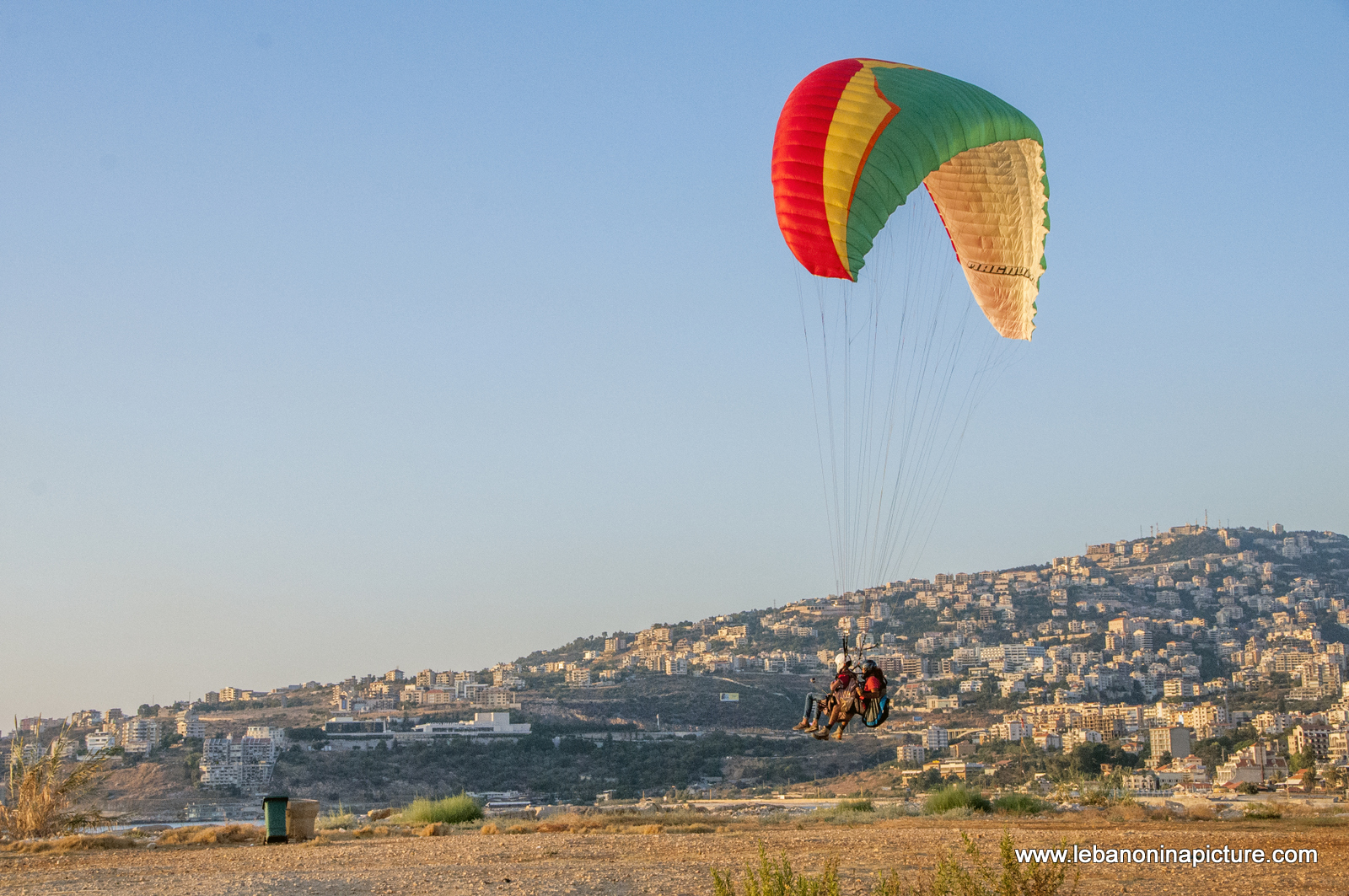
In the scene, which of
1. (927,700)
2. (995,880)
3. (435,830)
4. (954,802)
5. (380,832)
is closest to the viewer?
(995,880)

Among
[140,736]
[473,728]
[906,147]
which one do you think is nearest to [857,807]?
[906,147]

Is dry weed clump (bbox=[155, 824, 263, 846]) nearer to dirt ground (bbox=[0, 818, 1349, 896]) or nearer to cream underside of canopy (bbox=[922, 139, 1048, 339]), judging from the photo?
dirt ground (bbox=[0, 818, 1349, 896])

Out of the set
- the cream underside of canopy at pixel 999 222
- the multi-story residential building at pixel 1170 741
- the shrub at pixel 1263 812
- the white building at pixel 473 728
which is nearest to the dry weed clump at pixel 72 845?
the cream underside of canopy at pixel 999 222

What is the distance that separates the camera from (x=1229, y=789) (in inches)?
1264

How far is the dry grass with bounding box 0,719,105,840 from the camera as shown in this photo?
1686 centimetres

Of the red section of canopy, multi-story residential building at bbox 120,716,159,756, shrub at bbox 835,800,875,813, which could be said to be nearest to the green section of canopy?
the red section of canopy

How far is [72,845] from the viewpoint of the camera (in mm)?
15867

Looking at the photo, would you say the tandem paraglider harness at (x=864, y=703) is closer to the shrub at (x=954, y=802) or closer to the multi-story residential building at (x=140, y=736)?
the shrub at (x=954, y=802)

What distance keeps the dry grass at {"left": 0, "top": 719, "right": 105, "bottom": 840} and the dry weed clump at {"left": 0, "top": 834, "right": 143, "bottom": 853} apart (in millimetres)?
560

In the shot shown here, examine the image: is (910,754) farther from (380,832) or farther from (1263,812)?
(380,832)

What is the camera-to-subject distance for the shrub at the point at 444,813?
2052 centimetres

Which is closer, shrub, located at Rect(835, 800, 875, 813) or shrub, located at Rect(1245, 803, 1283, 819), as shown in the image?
shrub, located at Rect(1245, 803, 1283, 819)

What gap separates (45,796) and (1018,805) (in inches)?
603

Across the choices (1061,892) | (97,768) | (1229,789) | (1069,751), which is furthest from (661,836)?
(1069,751)
